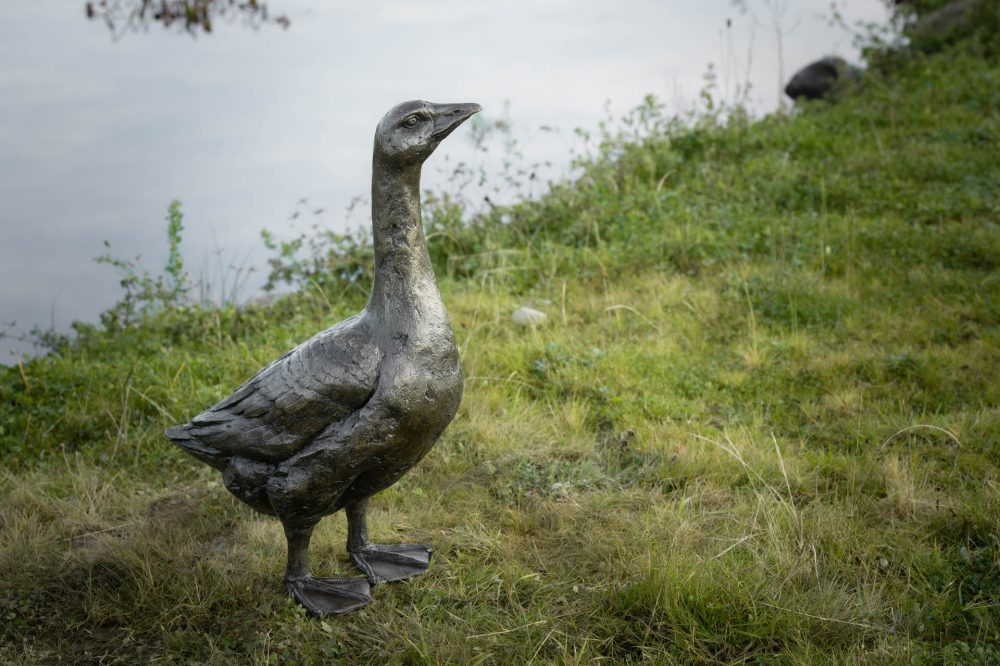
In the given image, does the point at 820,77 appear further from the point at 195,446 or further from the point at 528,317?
the point at 195,446

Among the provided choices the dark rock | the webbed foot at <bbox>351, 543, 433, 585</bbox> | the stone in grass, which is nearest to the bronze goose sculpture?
the webbed foot at <bbox>351, 543, 433, 585</bbox>

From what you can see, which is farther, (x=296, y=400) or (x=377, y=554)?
(x=377, y=554)

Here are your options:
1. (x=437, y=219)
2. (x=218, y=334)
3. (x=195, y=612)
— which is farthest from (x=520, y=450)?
(x=437, y=219)

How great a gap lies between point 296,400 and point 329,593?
3.02 feet

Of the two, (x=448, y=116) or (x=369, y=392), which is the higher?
(x=448, y=116)

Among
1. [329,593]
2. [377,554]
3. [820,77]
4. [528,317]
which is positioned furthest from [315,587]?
[820,77]

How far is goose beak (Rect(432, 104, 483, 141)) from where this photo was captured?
3.27m

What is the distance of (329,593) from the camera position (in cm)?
362

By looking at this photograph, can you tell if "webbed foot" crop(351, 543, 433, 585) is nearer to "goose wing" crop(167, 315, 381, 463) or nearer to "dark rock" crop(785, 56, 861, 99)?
"goose wing" crop(167, 315, 381, 463)

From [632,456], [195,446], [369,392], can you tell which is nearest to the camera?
[369,392]

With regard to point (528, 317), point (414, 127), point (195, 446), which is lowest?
point (195, 446)

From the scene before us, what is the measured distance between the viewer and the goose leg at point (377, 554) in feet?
12.4

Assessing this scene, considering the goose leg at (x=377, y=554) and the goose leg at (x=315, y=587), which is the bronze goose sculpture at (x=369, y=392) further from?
the goose leg at (x=377, y=554)

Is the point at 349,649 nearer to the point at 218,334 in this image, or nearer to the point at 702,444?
the point at 702,444
